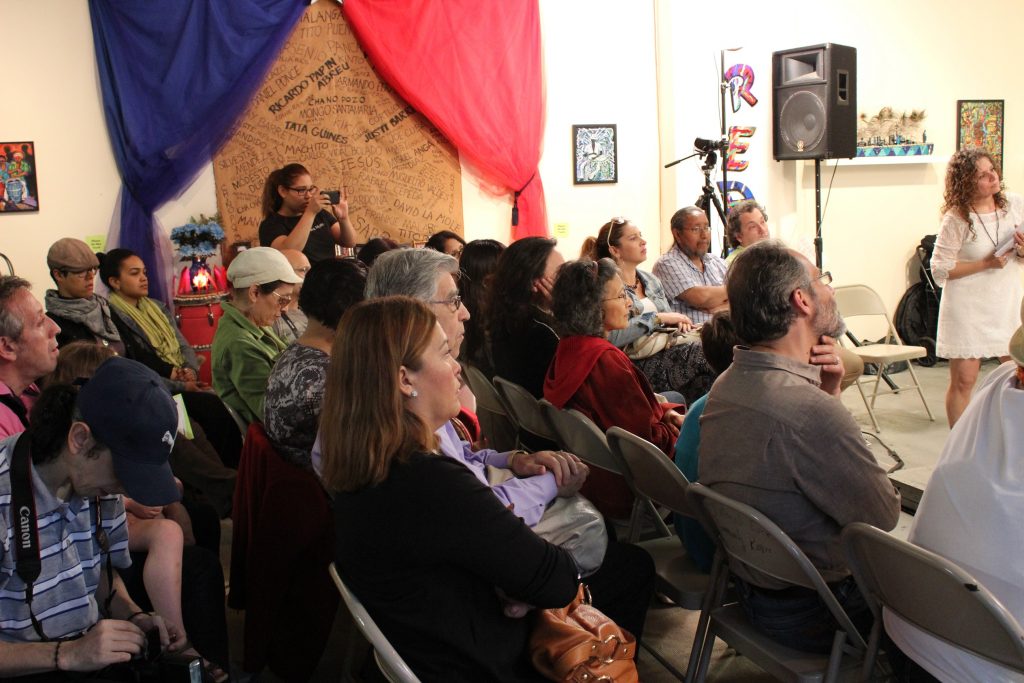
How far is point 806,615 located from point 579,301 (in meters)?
1.35

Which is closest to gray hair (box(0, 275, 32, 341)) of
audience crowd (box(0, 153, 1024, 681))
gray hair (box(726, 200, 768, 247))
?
audience crowd (box(0, 153, 1024, 681))

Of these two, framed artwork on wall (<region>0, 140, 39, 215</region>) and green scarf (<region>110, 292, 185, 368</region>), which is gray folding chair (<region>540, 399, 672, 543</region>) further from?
framed artwork on wall (<region>0, 140, 39, 215</region>)

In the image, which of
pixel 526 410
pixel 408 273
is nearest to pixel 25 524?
pixel 408 273

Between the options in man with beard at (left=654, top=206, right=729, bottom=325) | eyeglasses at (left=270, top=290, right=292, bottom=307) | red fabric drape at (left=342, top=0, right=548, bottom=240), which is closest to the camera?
eyeglasses at (left=270, top=290, right=292, bottom=307)

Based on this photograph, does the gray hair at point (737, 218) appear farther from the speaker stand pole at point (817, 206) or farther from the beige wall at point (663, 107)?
the speaker stand pole at point (817, 206)

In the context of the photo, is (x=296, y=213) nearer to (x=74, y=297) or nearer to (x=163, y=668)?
(x=74, y=297)

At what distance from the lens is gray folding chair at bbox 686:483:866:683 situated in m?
1.75

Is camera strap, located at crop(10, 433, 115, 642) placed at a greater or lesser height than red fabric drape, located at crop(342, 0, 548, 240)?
lesser

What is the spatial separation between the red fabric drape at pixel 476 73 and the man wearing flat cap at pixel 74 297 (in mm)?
2538

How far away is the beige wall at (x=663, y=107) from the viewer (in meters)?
→ 5.16

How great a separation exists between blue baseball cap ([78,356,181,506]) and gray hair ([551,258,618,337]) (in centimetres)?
156

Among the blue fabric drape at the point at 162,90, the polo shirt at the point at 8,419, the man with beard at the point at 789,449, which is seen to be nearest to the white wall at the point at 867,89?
the blue fabric drape at the point at 162,90

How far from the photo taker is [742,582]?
80.0 inches

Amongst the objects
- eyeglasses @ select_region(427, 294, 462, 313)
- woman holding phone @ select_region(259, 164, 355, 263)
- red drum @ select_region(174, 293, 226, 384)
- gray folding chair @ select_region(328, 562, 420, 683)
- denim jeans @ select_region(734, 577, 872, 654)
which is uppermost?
woman holding phone @ select_region(259, 164, 355, 263)
